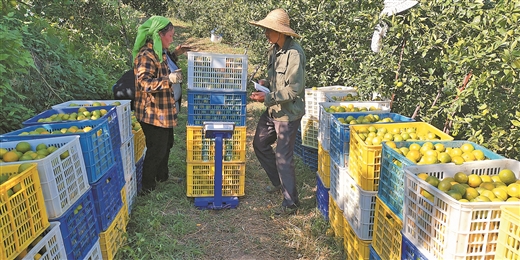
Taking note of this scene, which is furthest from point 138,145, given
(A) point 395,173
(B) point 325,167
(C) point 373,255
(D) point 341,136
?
(A) point 395,173

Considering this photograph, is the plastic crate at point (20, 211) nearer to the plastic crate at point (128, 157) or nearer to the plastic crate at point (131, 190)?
the plastic crate at point (128, 157)

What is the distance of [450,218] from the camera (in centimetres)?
198

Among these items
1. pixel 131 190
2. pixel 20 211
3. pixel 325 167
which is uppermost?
pixel 20 211

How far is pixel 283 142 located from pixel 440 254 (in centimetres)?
234

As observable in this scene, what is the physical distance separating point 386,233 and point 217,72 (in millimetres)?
2531

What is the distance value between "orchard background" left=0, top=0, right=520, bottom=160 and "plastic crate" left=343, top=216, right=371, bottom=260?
59.3 inches

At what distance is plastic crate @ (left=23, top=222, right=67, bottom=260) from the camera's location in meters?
2.15

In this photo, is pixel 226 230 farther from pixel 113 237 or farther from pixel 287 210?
pixel 113 237

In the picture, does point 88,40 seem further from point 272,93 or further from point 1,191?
point 1,191

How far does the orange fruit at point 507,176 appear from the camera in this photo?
230 cm

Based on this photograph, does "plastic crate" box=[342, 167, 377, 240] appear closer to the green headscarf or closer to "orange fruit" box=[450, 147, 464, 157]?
"orange fruit" box=[450, 147, 464, 157]

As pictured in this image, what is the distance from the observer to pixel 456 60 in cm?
339

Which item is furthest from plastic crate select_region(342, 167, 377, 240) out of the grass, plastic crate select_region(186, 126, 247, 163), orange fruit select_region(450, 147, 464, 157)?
plastic crate select_region(186, 126, 247, 163)

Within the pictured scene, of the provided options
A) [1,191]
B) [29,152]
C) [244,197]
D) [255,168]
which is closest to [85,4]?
[255,168]
